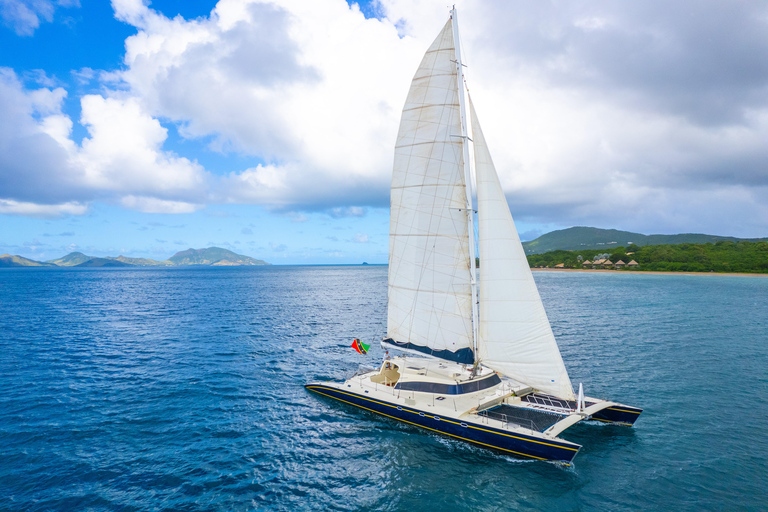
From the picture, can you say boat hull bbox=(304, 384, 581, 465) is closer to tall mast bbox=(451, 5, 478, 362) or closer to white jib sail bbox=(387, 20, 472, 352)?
white jib sail bbox=(387, 20, 472, 352)

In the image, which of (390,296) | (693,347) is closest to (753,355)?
(693,347)

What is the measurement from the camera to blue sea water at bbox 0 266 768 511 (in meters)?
17.5

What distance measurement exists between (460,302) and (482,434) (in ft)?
26.6

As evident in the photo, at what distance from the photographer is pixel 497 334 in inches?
896

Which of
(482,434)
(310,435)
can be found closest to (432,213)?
(482,434)

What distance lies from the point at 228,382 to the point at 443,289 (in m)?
21.7

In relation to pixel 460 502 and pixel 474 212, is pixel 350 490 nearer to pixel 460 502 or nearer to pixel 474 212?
pixel 460 502

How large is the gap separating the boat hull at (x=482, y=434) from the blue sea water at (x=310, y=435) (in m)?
0.66

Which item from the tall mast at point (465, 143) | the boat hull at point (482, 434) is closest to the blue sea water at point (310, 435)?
the boat hull at point (482, 434)

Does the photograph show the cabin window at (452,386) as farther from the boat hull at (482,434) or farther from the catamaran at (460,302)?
the boat hull at (482,434)

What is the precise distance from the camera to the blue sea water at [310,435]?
57.6 ft

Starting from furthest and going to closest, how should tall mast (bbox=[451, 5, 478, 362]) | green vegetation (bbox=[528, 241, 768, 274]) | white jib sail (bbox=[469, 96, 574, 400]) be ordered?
green vegetation (bbox=[528, 241, 768, 274])
tall mast (bbox=[451, 5, 478, 362])
white jib sail (bbox=[469, 96, 574, 400])

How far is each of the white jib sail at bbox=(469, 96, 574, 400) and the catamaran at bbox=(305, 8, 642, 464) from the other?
0.06 m

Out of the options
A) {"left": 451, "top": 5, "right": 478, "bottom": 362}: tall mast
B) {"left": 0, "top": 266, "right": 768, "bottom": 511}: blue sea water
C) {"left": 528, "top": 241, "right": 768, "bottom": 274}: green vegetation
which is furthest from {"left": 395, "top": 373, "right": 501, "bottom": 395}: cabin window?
{"left": 528, "top": 241, "right": 768, "bottom": 274}: green vegetation
